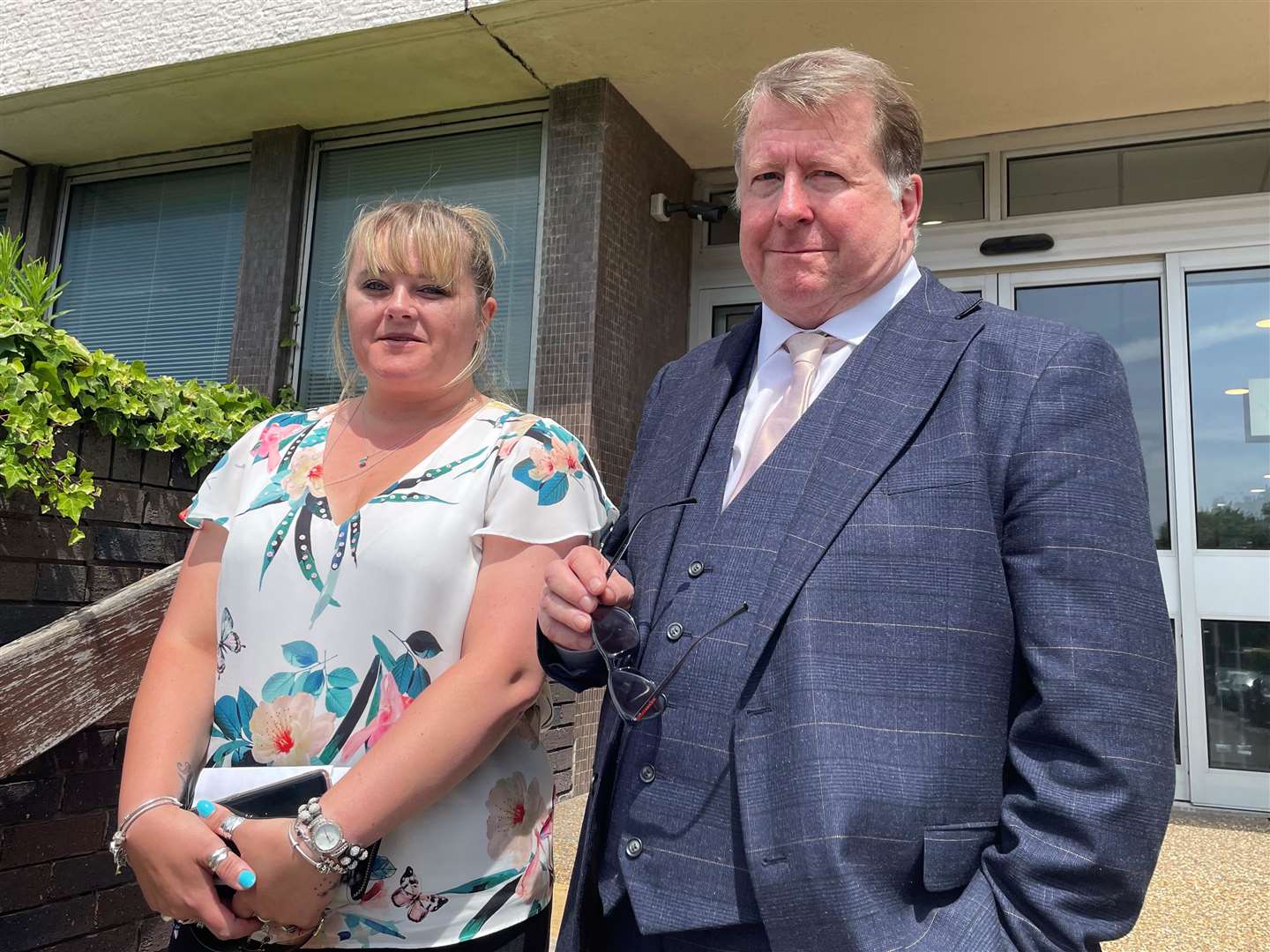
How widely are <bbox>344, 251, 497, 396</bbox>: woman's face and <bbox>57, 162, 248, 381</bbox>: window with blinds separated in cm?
494

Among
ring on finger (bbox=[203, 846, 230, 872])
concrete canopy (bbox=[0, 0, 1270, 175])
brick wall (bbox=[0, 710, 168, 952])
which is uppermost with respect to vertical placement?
concrete canopy (bbox=[0, 0, 1270, 175])

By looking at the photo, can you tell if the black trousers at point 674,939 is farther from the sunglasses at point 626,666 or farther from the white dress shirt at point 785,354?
the white dress shirt at point 785,354

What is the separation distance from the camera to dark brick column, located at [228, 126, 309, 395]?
6098mm

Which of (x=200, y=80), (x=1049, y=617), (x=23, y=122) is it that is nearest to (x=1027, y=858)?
(x=1049, y=617)

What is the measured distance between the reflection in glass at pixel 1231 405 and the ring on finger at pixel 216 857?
5234 mm

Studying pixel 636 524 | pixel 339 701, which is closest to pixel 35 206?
pixel 339 701

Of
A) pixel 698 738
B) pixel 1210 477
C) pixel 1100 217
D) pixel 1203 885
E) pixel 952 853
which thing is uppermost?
pixel 1100 217

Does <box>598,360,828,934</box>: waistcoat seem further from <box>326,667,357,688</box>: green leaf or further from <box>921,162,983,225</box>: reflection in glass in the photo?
<box>921,162,983,225</box>: reflection in glass

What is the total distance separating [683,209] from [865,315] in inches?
184

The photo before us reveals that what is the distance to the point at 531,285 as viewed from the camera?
221 inches

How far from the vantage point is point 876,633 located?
1270mm

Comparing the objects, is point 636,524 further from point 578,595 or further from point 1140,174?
point 1140,174

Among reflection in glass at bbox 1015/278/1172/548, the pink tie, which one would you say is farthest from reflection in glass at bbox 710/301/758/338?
the pink tie

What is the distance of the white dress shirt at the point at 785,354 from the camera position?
60.9 inches
